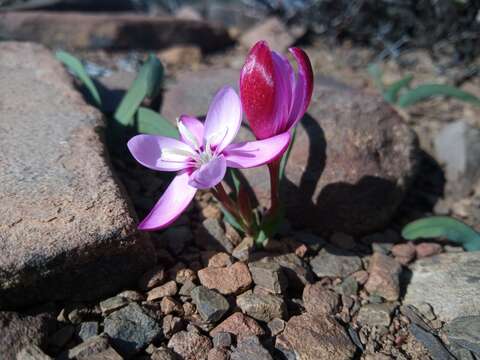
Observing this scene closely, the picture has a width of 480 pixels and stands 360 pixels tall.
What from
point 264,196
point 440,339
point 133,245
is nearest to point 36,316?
point 133,245

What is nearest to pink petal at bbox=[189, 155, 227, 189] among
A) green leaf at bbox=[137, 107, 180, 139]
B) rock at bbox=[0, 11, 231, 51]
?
green leaf at bbox=[137, 107, 180, 139]

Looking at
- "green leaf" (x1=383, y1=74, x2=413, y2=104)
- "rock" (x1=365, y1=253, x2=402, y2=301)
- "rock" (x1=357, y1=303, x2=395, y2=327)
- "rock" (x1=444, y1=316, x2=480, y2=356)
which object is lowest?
"rock" (x1=357, y1=303, x2=395, y2=327)


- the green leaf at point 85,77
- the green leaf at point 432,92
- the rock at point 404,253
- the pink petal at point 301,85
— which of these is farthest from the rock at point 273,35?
the pink petal at point 301,85

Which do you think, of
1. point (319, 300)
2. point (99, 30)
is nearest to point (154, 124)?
point (319, 300)

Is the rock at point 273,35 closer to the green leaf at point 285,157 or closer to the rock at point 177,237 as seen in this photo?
the green leaf at point 285,157

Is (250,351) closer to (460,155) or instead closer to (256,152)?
(256,152)

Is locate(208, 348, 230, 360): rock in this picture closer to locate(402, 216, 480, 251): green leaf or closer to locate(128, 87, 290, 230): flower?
locate(128, 87, 290, 230): flower

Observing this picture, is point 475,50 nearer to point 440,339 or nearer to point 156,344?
point 440,339
